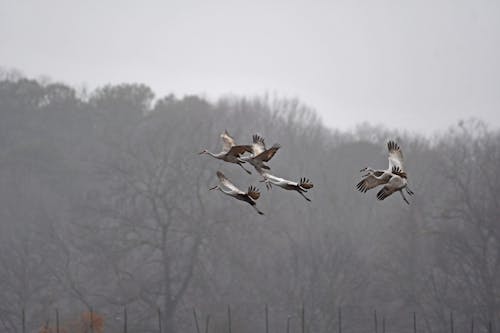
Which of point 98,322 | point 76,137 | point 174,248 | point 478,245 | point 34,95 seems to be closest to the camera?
point 98,322

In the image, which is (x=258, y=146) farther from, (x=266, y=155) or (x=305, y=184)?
(x=305, y=184)

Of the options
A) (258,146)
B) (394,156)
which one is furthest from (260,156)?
(394,156)

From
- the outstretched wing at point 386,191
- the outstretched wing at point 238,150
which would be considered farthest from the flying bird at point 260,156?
the outstretched wing at point 386,191

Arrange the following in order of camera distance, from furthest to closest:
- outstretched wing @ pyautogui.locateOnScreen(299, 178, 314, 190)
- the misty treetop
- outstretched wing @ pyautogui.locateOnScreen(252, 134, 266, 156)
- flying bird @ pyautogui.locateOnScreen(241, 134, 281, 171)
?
the misty treetop
outstretched wing @ pyautogui.locateOnScreen(252, 134, 266, 156)
flying bird @ pyautogui.locateOnScreen(241, 134, 281, 171)
outstretched wing @ pyautogui.locateOnScreen(299, 178, 314, 190)

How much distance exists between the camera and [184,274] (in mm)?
48531

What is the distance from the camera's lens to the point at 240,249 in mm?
49812

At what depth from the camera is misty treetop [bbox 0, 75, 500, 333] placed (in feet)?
146

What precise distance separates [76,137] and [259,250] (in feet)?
116

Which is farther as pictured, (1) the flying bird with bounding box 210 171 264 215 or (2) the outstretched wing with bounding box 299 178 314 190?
(1) the flying bird with bounding box 210 171 264 215

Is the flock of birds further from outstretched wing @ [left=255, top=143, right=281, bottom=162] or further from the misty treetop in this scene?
the misty treetop

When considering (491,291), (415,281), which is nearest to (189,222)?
(415,281)

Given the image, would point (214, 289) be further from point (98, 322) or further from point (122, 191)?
point (98, 322)

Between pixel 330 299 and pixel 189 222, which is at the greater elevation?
pixel 189 222

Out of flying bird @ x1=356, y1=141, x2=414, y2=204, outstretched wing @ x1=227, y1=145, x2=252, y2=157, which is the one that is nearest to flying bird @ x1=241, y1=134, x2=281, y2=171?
outstretched wing @ x1=227, y1=145, x2=252, y2=157
